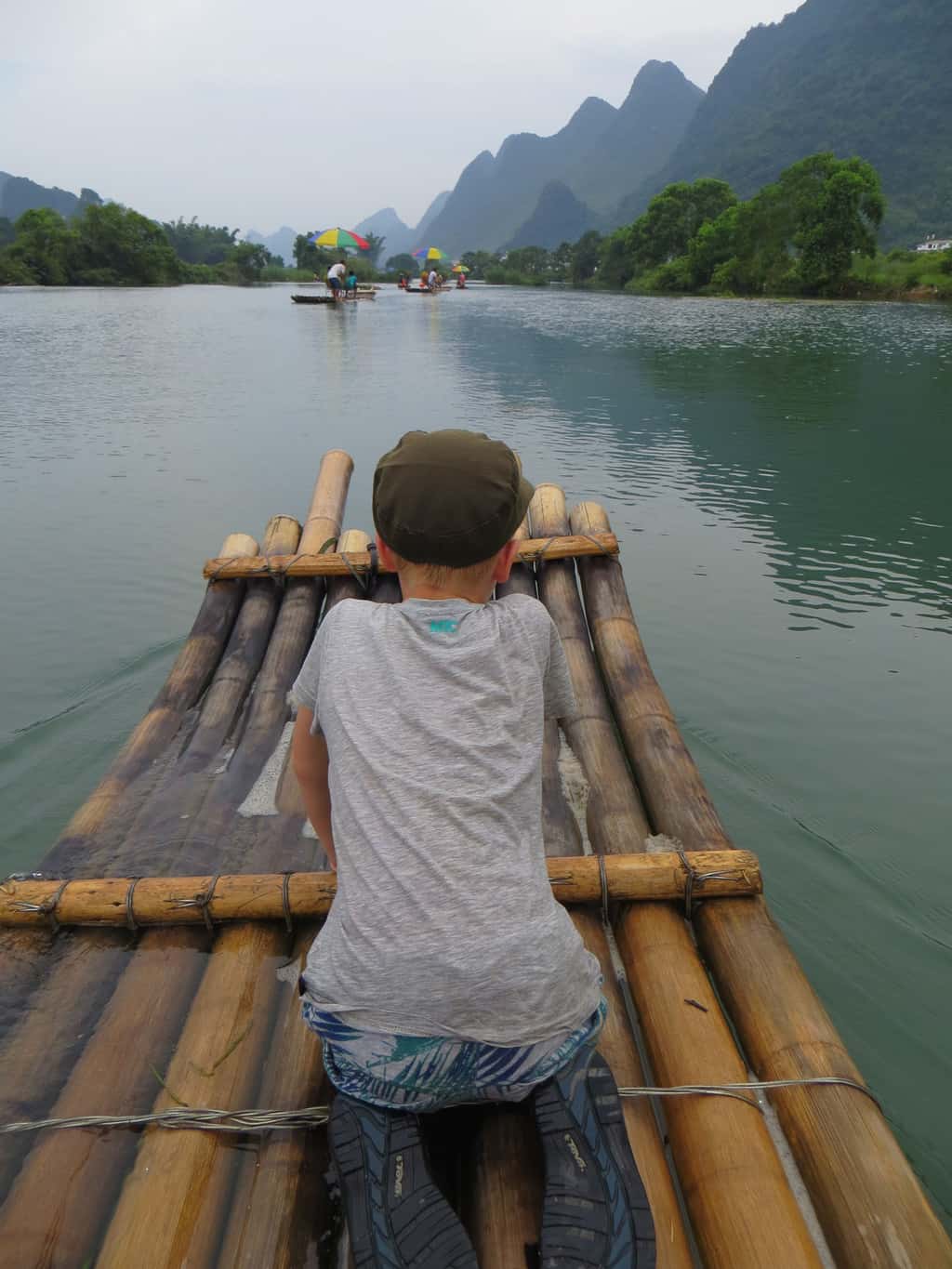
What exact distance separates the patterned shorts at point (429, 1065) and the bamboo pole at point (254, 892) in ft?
3.64

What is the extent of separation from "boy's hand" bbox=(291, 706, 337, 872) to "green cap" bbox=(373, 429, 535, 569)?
70 centimetres

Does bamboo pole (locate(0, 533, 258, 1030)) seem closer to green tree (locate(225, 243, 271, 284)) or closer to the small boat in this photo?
the small boat

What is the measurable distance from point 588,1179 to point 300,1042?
114 centimetres

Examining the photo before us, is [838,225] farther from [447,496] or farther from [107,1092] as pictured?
[107,1092]

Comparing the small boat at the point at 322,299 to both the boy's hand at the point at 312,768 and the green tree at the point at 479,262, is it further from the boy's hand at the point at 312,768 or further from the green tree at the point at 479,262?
the green tree at the point at 479,262

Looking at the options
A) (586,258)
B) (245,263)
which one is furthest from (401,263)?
(586,258)

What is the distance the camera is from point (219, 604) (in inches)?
242

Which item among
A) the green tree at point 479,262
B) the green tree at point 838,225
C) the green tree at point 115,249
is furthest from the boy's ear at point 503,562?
the green tree at point 479,262

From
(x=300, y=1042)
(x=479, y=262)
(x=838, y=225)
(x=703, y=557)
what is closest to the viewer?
(x=300, y=1042)

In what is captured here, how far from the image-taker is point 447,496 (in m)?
2.09

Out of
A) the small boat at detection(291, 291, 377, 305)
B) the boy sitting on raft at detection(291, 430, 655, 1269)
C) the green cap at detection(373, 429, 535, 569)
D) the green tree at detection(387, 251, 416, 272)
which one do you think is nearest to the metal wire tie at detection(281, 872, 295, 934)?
the boy sitting on raft at detection(291, 430, 655, 1269)

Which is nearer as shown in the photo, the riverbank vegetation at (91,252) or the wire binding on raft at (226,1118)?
the wire binding on raft at (226,1118)

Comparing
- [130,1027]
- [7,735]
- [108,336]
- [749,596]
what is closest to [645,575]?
[749,596]

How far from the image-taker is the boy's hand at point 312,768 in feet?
8.36
